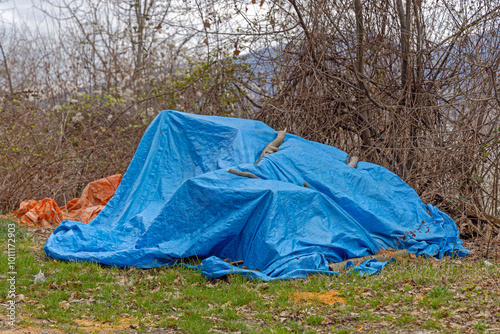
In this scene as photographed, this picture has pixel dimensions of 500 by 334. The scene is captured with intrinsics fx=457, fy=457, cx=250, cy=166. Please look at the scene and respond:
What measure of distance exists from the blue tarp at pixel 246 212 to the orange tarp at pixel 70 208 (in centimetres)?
114

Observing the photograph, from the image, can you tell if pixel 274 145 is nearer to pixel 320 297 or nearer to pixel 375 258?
pixel 375 258

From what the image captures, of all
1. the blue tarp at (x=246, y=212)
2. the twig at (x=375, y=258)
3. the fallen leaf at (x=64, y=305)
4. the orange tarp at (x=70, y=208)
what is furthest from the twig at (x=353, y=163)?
the fallen leaf at (x=64, y=305)

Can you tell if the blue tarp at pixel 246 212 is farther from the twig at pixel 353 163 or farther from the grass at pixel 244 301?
the grass at pixel 244 301

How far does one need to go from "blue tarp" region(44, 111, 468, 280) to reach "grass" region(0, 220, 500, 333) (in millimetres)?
251

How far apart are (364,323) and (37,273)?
2.78 metres

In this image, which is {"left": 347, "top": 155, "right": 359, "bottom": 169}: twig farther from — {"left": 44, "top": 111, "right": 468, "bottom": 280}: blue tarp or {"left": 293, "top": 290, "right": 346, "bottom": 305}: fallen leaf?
{"left": 293, "top": 290, "right": 346, "bottom": 305}: fallen leaf

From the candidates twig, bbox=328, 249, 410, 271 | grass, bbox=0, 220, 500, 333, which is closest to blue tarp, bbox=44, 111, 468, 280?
twig, bbox=328, 249, 410, 271

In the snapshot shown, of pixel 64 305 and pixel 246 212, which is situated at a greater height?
pixel 246 212

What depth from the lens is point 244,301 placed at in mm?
3484

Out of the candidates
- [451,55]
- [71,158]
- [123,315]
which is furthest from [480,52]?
[71,158]

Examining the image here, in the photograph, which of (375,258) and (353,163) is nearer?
(375,258)

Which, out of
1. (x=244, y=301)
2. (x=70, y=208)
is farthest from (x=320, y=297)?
(x=70, y=208)

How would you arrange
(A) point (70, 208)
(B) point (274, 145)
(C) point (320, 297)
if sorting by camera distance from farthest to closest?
(A) point (70, 208) → (B) point (274, 145) → (C) point (320, 297)

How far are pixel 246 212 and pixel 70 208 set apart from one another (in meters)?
3.49
